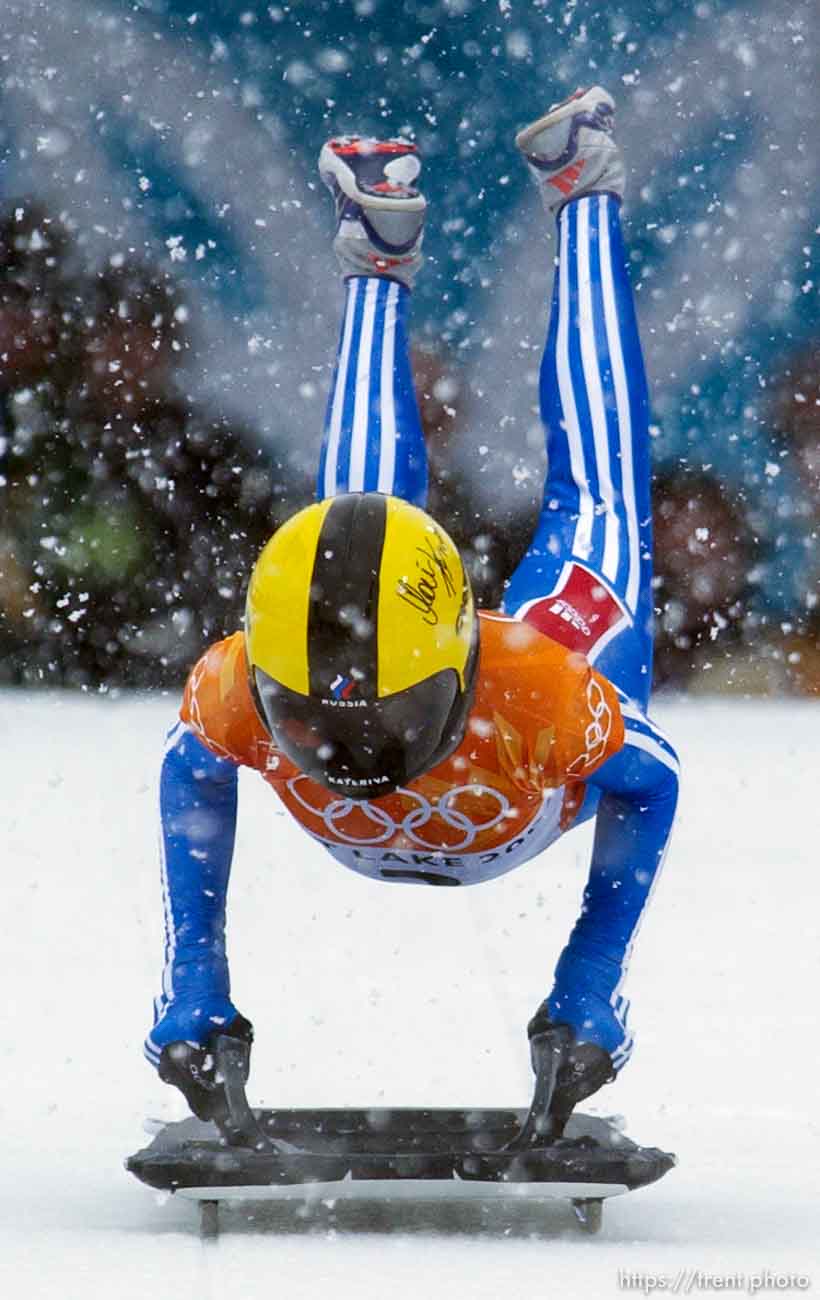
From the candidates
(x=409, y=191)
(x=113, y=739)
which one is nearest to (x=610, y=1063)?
(x=409, y=191)

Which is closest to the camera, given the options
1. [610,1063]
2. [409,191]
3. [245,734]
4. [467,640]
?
[467,640]

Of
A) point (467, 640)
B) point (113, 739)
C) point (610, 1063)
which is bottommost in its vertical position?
point (610, 1063)

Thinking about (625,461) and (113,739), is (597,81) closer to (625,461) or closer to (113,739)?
(113,739)

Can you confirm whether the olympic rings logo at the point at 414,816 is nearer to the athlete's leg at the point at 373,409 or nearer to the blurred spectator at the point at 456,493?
the athlete's leg at the point at 373,409

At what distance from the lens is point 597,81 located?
6.68 meters

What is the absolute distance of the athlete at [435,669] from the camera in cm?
179

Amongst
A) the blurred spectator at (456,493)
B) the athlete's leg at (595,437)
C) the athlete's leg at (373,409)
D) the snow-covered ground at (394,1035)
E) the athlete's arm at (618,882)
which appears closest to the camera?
the snow-covered ground at (394,1035)

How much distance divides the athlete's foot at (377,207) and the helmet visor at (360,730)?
1.54 meters

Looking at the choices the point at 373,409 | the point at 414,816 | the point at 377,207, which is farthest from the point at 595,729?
the point at 377,207

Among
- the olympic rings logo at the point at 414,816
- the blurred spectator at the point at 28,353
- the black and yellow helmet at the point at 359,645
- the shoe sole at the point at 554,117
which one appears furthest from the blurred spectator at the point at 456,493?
the black and yellow helmet at the point at 359,645

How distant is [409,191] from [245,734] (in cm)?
150

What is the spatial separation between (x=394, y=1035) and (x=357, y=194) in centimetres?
144

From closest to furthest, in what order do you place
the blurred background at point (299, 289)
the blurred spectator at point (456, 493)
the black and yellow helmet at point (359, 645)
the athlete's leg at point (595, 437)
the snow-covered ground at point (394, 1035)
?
the black and yellow helmet at point (359, 645) → the snow-covered ground at point (394, 1035) → the athlete's leg at point (595, 437) → the blurred background at point (299, 289) → the blurred spectator at point (456, 493)

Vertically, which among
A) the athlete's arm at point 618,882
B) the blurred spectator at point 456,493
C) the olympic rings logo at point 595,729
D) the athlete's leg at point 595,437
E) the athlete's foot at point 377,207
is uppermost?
the blurred spectator at point 456,493
